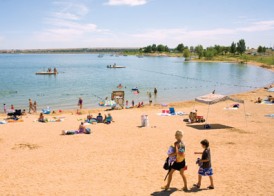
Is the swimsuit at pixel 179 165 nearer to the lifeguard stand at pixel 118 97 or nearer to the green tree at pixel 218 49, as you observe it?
the lifeguard stand at pixel 118 97

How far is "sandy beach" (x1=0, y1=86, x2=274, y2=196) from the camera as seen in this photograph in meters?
8.92

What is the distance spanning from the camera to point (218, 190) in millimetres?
8484

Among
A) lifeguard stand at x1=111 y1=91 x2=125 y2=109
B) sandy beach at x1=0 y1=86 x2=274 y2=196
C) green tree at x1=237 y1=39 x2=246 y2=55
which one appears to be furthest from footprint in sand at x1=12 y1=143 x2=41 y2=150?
green tree at x1=237 y1=39 x2=246 y2=55

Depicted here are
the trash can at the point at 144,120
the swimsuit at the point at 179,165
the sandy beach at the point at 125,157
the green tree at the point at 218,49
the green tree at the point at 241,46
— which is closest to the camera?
the swimsuit at the point at 179,165

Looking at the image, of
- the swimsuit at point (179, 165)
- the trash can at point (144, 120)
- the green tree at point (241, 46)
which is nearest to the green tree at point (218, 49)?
the green tree at point (241, 46)

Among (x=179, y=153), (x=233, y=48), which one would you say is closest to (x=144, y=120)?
(x=179, y=153)

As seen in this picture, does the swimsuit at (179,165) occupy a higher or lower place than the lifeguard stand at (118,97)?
higher

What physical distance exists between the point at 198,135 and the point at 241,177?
659 cm

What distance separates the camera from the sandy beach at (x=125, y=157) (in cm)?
892

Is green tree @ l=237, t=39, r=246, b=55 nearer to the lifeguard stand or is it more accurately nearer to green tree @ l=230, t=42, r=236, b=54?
green tree @ l=230, t=42, r=236, b=54

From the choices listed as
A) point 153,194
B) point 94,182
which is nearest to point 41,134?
point 94,182

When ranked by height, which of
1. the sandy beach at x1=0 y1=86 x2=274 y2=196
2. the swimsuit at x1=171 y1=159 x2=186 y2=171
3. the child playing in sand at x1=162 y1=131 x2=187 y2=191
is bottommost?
the sandy beach at x1=0 y1=86 x2=274 y2=196

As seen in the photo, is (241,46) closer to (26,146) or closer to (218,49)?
(218,49)

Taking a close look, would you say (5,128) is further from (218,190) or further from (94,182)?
(218,190)
